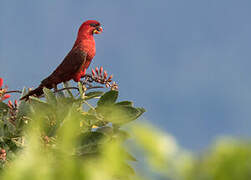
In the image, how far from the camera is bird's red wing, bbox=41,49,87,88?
4.56 meters

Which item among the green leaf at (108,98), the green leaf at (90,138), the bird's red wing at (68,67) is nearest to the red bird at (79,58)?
the bird's red wing at (68,67)

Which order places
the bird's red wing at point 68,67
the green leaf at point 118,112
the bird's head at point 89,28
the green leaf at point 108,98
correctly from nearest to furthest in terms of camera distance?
the green leaf at point 118,112 < the green leaf at point 108,98 < the bird's red wing at point 68,67 < the bird's head at point 89,28

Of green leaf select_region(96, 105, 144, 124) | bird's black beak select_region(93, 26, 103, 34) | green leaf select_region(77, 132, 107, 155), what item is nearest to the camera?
green leaf select_region(77, 132, 107, 155)

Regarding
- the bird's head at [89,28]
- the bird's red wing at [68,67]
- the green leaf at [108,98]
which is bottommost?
the green leaf at [108,98]

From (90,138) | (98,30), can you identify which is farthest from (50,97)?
(98,30)

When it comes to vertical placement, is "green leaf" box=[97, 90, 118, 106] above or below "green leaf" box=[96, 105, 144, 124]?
above

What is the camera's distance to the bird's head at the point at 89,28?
572 cm

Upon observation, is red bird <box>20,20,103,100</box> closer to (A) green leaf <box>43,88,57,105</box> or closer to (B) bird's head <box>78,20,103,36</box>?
(B) bird's head <box>78,20,103,36</box>

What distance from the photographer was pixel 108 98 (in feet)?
8.23

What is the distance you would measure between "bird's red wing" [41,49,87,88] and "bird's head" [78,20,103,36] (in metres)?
0.36

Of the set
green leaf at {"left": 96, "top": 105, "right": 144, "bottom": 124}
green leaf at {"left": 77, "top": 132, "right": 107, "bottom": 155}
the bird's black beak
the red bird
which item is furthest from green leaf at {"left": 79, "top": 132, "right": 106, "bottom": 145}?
the bird's black beak

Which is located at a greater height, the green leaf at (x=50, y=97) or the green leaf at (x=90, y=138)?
the green leaf at (x=50, y=97)

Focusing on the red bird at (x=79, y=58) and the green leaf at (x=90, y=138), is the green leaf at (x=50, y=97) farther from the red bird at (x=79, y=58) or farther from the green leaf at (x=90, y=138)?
the red bird at (x=79, y=58)

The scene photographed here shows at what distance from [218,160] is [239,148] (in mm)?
34
